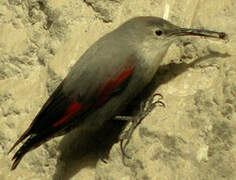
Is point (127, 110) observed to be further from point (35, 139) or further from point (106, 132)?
point (35, 139)

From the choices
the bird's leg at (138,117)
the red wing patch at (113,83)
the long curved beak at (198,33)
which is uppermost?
the long curved beak at (198,33)

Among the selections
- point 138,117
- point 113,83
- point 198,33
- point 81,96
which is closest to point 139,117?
point 138,117

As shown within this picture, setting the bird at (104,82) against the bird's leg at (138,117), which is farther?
the bird at (104,82)

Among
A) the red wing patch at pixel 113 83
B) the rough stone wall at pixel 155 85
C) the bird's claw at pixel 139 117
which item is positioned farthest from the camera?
the red wing patch at pixel 113 83

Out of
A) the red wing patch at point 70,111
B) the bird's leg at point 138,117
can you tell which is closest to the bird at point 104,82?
the red wing patch at point 70,111

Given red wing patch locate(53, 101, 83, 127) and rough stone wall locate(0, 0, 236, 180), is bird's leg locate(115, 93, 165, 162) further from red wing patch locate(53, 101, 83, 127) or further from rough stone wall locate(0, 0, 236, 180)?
red wing patch locate(53, 101, 83, 127)

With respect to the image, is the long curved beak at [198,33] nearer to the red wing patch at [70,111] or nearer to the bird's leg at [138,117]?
the bird's leg at [138,117]

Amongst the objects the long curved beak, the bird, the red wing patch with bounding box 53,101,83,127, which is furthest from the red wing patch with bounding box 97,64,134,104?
the long curved beak

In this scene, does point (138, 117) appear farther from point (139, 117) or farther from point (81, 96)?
point (81, 96)
